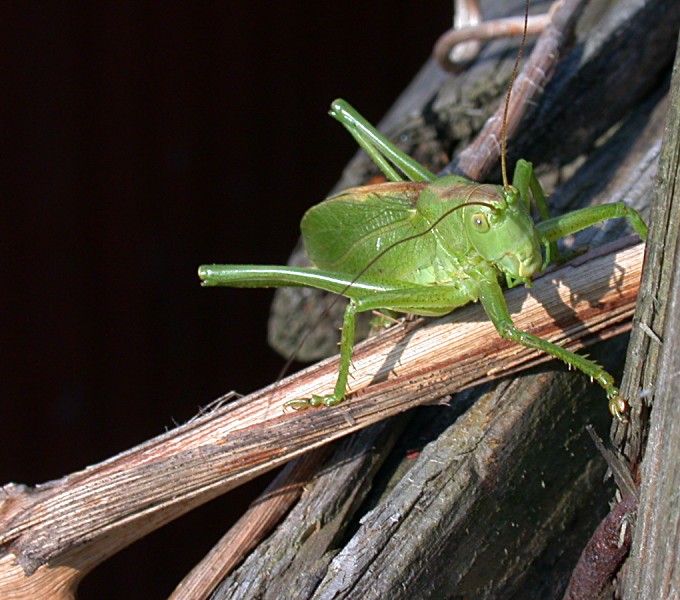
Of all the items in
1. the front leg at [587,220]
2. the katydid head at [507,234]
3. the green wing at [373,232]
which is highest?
the green wing at [373,232]

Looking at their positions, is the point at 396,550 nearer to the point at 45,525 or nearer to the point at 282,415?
the point at 282,415

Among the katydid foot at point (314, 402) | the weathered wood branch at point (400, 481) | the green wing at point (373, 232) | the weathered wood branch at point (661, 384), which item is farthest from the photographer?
the green wing at point (373, 232)

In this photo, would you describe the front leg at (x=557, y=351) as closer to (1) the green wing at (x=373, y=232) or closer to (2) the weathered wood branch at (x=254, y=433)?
(2) the weathered wood branch at (x=254, y=433)

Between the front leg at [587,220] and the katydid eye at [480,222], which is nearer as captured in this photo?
the front leg at [587,220]

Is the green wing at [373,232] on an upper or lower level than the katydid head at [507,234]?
upper

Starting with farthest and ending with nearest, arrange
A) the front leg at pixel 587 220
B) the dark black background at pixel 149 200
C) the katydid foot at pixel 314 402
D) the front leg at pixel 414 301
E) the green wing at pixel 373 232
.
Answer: the dark black background at pixel 149 200
the green wing at pixel 373 232
the front leg at pixel 414 301
the front leg at pixel 587 220
the katydid foot at pixel 314 402

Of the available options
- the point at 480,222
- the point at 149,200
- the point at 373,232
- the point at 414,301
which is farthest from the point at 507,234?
the point at 149,200

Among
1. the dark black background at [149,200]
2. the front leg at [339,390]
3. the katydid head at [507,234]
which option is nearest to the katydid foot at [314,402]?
the front leg at [339,390]

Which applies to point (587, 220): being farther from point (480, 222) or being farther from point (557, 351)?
point (557, 351)
